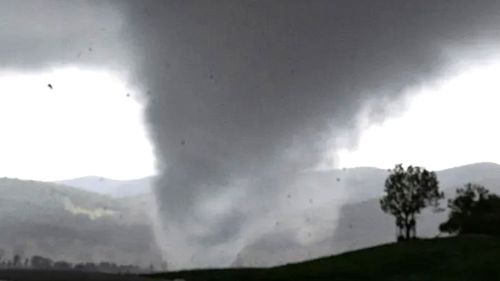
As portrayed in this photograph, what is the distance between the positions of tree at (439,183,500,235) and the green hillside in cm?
5008

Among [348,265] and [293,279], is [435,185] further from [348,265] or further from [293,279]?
[293,279]

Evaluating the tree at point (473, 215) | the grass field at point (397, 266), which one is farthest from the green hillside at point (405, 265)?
the tree at point (473, 215)

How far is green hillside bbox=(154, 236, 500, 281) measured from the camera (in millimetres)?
96875

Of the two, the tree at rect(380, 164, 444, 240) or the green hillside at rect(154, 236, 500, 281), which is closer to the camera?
the green hillside at rect(154, 236, 500, 281)

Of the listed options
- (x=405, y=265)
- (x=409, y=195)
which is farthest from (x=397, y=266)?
(x=409, y=195)

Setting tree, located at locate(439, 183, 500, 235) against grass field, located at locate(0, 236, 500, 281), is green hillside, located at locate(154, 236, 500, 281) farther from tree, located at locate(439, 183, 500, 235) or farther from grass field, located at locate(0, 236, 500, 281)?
tree, located at locate(439, 183, 500, 235)

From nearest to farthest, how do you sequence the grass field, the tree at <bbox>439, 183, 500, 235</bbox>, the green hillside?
the grass field < the green hillside < the tree at <bbox>439, 183, 500, 235</bbox>

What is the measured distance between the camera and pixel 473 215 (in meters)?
191

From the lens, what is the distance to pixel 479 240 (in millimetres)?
127625

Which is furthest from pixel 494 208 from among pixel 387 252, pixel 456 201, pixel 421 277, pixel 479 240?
pixel 421 277

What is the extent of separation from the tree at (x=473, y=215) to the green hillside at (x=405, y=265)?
5008 centimetres

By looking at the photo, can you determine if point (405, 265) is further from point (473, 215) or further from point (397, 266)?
point (473, 215)

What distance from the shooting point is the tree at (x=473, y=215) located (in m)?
180

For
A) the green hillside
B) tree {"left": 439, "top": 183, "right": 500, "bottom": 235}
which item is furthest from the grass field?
tree {"left": 439, "top": 183, "right": 500, "bottom": 235}
